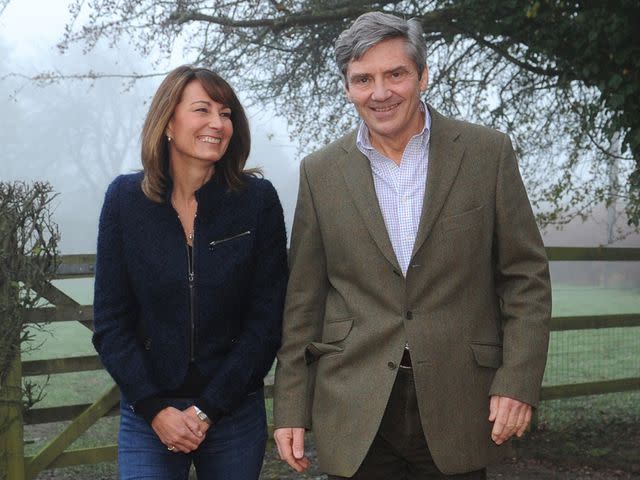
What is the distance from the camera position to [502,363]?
257cm

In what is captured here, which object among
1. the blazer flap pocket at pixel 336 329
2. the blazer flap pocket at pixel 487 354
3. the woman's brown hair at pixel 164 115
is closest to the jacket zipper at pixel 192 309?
the woman's brown hair at pixel 164 115

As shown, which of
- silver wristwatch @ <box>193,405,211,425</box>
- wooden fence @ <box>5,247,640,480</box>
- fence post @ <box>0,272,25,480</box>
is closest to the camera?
silver wristwatch @ <box>193,405,211,425</box>

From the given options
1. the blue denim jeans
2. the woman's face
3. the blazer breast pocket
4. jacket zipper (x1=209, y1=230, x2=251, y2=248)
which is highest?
the woman's face

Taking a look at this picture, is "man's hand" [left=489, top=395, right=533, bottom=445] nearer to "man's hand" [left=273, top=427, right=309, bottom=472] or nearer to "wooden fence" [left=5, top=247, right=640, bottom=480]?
"man's hand" [left=273, top=427, right=309, bottom=472]

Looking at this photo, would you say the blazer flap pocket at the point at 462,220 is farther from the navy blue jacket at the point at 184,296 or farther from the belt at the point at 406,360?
the navy blue jacket at the point at 184,296

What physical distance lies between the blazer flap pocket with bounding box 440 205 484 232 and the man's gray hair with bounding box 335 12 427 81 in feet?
1.51

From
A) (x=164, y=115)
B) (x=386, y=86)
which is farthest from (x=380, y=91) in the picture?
(x=164, y=115)

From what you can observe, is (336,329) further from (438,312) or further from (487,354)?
(487,354)

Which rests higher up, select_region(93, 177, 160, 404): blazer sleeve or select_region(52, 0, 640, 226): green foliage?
select_region(52, 0, 640, 226): green foliage

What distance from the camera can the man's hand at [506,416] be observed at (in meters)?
2.50

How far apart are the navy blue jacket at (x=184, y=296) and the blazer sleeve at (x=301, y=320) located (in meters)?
0.07

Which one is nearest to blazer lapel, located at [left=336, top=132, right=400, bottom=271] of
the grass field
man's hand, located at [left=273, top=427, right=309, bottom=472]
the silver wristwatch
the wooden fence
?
man's hand, located at [left=273, top=427, right=309, bottom=472]

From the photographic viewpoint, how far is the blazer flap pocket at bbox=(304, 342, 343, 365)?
2.66 metres

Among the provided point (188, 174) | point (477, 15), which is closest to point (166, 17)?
point (477, 15)
